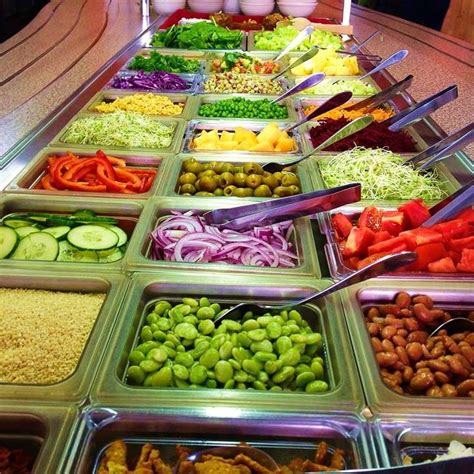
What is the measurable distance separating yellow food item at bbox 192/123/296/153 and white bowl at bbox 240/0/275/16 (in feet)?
12.0

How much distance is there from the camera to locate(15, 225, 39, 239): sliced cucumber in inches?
85.4

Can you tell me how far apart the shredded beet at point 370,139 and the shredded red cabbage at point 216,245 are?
951 mm

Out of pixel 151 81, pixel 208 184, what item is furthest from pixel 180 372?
pixel 151 81

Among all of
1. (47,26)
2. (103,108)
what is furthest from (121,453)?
(47,26)

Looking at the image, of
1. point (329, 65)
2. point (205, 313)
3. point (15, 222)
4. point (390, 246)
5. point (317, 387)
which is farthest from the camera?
point (329, 65)

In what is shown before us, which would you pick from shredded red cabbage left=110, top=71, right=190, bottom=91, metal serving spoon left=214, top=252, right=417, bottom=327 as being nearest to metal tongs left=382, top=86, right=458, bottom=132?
metal serving spoon left=214, top=252, right=417, bottom=327

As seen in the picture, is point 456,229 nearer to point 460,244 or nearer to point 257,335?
point 460,244

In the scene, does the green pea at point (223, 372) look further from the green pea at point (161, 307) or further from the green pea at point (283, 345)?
the green pea at point (161, 307)

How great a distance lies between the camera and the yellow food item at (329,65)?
4406 mm

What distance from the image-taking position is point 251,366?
1.54 meters

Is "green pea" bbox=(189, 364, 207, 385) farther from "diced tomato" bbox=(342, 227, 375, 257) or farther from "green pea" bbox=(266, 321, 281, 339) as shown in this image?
"diced tomato" bbox=(342, 227, 375, 257)

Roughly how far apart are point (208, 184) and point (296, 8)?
4.32 metres

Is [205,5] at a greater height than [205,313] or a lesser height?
greater

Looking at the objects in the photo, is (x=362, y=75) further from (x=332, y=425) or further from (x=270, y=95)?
(x=332, y=425)
